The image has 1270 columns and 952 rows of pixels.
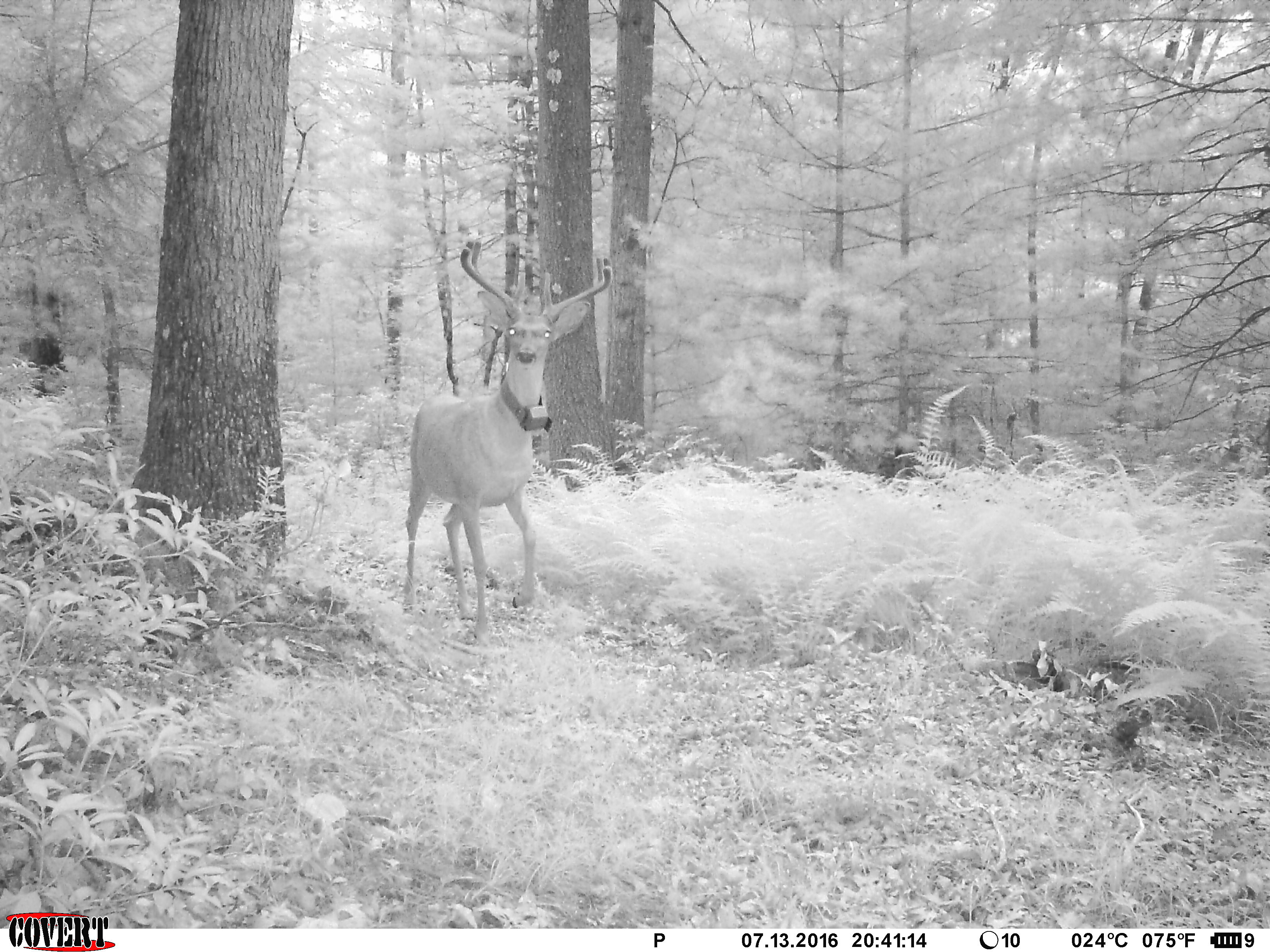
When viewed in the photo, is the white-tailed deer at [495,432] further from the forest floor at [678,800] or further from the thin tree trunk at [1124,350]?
the thin tree trunk at [1124,350]

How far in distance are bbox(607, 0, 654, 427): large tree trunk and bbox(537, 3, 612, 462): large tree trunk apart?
0.90 meters

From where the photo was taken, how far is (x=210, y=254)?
4793mm

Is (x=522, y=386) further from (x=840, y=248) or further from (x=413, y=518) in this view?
(x=840, y=248)

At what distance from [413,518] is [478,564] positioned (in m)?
0.84

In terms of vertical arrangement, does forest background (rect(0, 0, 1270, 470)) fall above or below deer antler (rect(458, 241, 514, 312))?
above

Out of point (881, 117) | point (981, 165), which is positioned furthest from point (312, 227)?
point (981, 165)

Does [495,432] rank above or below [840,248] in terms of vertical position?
below

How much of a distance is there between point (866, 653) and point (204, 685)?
3.72 metres

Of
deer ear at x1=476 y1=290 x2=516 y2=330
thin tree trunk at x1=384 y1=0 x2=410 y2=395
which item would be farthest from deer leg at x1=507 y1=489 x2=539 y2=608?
thin tree trunk at x1=384 y1=0 x2=410 y2=395

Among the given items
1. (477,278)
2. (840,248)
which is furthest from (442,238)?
(477,278)

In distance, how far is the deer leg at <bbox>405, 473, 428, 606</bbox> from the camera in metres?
6.05

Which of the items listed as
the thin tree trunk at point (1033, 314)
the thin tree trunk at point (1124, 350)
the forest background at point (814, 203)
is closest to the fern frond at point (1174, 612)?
the forest background at point (814, 203)

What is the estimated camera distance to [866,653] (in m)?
5.59

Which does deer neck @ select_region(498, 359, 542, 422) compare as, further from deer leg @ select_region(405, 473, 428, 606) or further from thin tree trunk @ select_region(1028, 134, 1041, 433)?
thin tree trunk @ select_region(1028, 134, 1041, 433)
